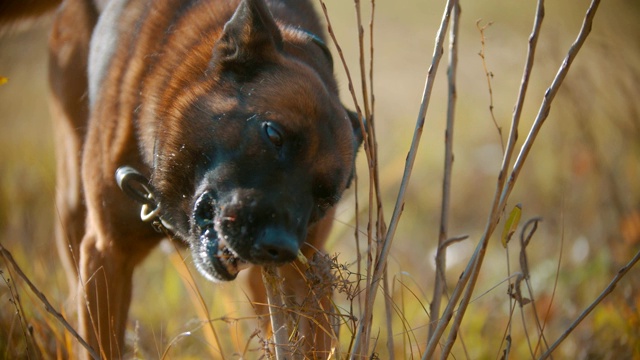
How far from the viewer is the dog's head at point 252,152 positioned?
2652 mm

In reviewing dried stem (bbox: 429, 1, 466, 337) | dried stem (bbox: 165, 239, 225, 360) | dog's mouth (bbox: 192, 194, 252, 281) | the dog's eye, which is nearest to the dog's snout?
dog's mouth (bbox: 192, 194, 252, 281)

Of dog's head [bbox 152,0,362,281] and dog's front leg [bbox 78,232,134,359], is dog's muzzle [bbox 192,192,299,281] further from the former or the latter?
dog's front leg [bbox 78,232,134,359]

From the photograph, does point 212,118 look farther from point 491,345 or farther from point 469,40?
point 469,40

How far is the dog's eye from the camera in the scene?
109 inches

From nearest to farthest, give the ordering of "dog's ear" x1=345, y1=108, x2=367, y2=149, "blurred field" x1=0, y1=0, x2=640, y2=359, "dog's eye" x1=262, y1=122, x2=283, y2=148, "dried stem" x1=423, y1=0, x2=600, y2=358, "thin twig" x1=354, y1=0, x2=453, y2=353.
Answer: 1. "dried stem" x1=423, y1=0, x2=600, y2=358
2. "thin twig" x1=354, y1=0, x2=453, y2=353
3. "dog's eye" x1=262, y1=122, x2=283, y2=148
4. "dog's ear" x1=345, y1=108, x2=367, y2=149
5. "blurred field" x1=0, y1=0, x2=640, y2=359

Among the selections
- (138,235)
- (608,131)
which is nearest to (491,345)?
(138,235)

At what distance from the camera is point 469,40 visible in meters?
9.49

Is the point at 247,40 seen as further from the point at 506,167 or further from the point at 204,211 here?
the point at 506,167

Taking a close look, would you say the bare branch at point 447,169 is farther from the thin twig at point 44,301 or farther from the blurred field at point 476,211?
the thin twig at point 44,301

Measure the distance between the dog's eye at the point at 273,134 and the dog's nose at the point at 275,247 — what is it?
0.34 meters

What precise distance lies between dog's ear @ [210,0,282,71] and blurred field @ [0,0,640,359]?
28.9 inches

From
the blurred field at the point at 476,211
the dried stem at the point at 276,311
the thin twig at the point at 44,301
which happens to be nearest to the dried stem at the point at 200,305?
the blurred field at the point at 476,211

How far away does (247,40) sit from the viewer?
301 cm

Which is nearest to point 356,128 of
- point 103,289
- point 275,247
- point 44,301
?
point 275,247
